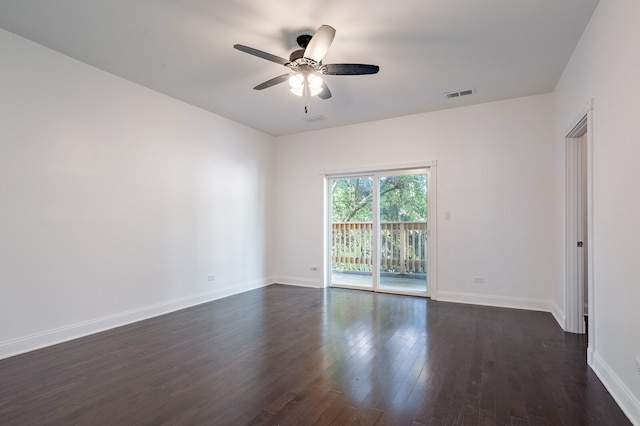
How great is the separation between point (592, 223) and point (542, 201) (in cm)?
184

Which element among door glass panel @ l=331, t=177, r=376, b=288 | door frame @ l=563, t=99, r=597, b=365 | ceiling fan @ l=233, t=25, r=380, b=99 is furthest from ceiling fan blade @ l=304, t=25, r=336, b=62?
door glass panel @ l=331, t=177, r=376, b=288

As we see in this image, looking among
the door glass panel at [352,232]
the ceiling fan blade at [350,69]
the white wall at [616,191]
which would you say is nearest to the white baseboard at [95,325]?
the door glass panel at [352,232]

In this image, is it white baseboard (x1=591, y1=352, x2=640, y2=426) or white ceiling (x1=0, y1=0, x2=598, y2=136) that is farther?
white ceiling (x1=0, y1=0, x2=598, y2=136)

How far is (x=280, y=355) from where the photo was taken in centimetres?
289

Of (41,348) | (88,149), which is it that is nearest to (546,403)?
(41,348)

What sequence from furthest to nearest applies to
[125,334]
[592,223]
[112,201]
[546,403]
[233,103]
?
[233,103]
[112,201]
[125,334]
[592,223]
[546,403]

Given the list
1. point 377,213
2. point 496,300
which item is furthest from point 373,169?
point 496,300

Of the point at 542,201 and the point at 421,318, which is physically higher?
the point at 542,201

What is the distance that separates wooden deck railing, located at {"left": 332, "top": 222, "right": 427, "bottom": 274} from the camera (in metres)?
5.21

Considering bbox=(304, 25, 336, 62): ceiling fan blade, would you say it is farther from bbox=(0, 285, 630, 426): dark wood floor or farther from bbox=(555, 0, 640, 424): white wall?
bbox=(0, 285, 630, 426): dark wood floor

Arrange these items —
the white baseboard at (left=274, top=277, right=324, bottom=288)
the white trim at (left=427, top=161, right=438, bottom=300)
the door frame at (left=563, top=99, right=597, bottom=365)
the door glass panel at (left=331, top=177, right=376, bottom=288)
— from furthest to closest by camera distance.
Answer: the white baseboard at (left=274, top=277, right=324, bottom=288) < the door glass panel at (left=331, top=177, right=376, bottom=288) < the white trim at (left=427, top=161, right=438, bottom=300) < the door frame at (left=563, top=99, right=597, bottom=365)

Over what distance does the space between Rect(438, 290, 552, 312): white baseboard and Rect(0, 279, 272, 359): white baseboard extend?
3483 mm

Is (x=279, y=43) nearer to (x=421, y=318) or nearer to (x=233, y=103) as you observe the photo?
(x=233, y=103)

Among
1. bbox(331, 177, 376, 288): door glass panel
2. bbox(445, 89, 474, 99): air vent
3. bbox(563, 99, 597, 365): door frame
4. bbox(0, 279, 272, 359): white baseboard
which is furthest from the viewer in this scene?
bbox(331, 177, 376, 288): door glass panel
